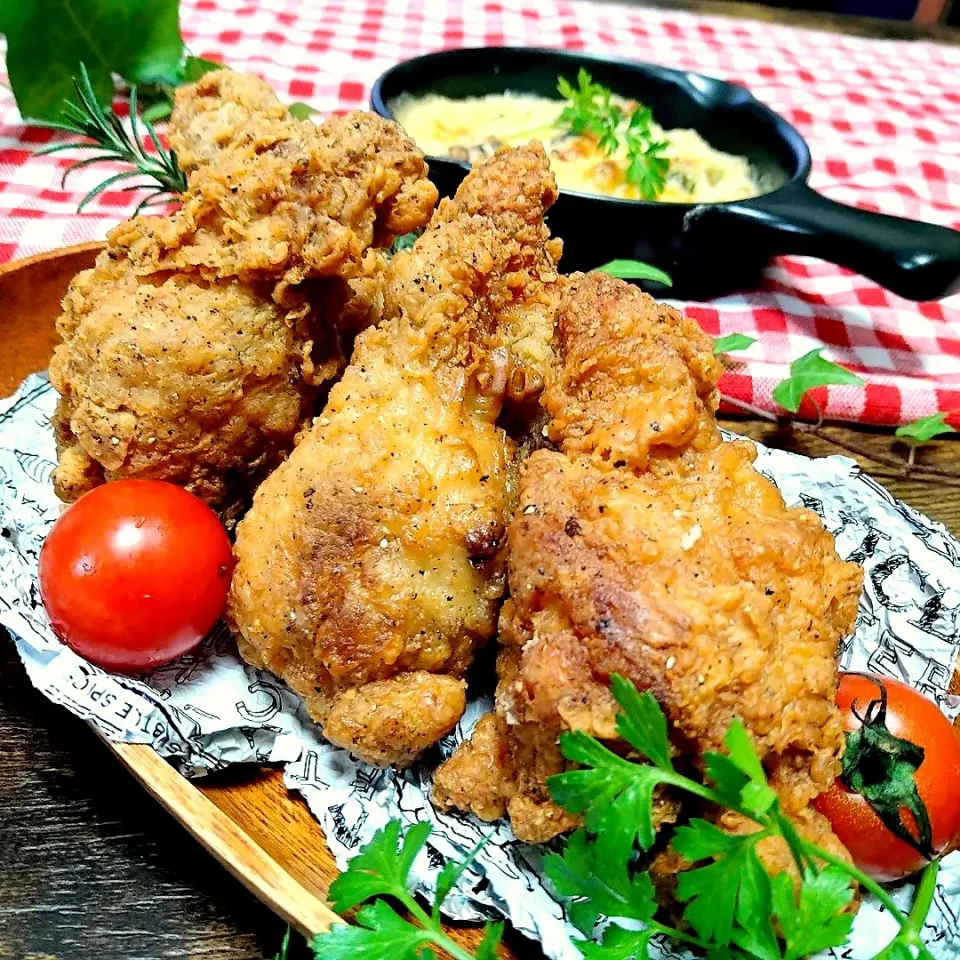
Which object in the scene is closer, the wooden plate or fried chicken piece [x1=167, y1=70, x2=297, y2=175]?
the wooden plate

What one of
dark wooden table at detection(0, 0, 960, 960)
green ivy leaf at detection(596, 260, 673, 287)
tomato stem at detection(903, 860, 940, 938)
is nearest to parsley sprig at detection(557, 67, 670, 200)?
green ivy leaf at detection(596, 260, 673, 287)

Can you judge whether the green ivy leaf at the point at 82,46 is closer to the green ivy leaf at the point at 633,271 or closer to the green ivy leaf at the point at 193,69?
the green ivy leaf at the point at 193,69

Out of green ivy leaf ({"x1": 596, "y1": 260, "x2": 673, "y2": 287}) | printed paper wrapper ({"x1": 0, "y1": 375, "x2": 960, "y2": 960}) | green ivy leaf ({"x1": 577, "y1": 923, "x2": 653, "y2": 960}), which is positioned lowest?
printed paper wrapper ({"x1": 0, "y1": 375, "x2": 960, "y2": 960})

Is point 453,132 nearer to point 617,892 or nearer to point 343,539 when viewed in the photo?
point 343,539

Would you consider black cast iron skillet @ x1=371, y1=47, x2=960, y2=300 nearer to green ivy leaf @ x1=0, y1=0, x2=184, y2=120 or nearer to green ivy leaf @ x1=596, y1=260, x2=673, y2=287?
green ivy leaf @ x1=596, y1=260, x2=673, y2=287

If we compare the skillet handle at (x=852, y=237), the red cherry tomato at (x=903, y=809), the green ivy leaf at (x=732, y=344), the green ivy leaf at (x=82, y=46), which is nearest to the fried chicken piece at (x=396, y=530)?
the red cherry tomato at (x=903, y=809)

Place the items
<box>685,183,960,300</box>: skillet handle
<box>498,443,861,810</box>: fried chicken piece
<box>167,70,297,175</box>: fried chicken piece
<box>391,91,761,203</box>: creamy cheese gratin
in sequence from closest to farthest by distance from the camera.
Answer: <box>498,443,861,810</box>: fried chicken piece, <box>167,70,297,175</box>: fried chicken piece, <box>685,183,960,300</box>: skillet handle, <box>391,91,761,203</box>: creamy cheese gratin
